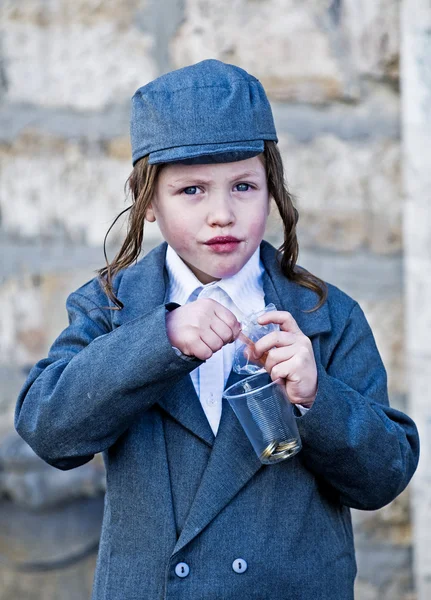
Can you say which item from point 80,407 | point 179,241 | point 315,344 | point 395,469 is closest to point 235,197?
point 179,241

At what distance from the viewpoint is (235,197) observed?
147 cm

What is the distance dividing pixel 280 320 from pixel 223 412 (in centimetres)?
20

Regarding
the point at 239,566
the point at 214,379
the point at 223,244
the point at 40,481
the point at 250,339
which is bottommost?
the point at 40,481

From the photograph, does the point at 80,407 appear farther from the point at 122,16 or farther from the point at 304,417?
the point at 122,16

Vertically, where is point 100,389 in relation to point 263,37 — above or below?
below

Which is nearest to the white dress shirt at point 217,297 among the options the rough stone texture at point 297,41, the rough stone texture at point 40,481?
the rough stone texture at point 40,481

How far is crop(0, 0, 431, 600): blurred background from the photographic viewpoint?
2299 mm

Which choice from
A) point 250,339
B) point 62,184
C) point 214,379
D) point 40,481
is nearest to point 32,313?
point 62,184

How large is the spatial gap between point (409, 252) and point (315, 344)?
0.82 m

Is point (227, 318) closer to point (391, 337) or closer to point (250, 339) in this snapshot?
point (250, 339)

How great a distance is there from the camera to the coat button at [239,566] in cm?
143

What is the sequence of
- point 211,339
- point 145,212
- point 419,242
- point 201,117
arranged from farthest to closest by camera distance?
point 419,242 → point 145,212 → point 201,117 → point 211,339

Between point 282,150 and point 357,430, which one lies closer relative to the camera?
point 357,430

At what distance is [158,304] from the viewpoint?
5.08 ft
